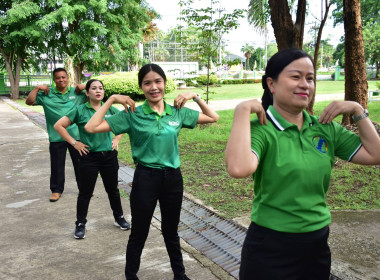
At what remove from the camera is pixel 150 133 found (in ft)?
8.57

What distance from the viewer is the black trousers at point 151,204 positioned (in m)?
2.66

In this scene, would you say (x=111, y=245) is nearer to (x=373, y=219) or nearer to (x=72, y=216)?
(x=72, y=216)

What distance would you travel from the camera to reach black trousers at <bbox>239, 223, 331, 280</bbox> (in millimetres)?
1669

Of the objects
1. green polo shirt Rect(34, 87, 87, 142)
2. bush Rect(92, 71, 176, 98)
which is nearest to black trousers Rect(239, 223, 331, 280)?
green polo shirt Rect(34, 87, 87, 142)

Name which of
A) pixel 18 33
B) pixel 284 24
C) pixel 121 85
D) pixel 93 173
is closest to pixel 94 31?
pixel 18 33

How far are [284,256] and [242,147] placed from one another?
55cm

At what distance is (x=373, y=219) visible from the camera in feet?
13.0

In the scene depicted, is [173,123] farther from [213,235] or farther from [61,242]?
[61,242]

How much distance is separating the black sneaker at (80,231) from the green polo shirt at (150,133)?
1600 millimetres

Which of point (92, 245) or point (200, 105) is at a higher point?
point (200, 105)

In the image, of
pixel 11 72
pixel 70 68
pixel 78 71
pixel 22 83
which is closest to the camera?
pixel 70 68

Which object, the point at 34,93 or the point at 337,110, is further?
the point at 34,93

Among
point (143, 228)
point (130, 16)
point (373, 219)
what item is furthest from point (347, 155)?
point (130, 16)

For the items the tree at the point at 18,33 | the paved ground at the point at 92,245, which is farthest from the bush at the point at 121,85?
the paved ground at the point at 92,245
